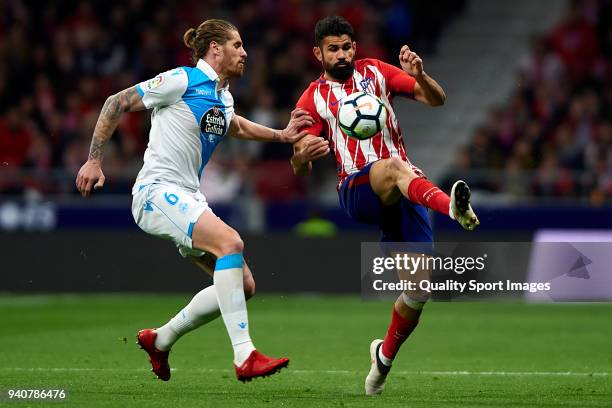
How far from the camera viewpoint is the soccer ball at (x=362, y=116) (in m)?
7.69

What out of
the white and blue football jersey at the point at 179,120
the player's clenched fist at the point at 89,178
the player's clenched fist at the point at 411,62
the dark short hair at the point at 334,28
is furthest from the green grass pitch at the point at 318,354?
the dark short hair at the point at 334,28

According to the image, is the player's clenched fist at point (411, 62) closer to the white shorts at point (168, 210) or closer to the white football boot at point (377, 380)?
the white shorts at point (168, 210)

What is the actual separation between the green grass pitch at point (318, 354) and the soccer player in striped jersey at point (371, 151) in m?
0.49

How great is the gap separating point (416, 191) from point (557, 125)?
1053cm

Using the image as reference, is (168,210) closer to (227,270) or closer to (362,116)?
(227,270)

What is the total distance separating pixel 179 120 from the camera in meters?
7.48

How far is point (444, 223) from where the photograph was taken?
16.7 meters

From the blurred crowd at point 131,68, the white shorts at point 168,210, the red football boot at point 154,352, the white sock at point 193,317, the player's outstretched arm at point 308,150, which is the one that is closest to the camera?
the white shorts at point 168,210

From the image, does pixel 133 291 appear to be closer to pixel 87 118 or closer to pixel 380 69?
pixel 87 118

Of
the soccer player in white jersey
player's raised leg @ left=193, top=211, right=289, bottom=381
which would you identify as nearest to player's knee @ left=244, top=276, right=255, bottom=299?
the soccer player in white jersey

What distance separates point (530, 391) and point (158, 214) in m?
2.65

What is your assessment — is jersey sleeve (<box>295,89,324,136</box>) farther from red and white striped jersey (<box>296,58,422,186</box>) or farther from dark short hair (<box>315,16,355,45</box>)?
dark short hair (<box>315,16,355,45</box>)

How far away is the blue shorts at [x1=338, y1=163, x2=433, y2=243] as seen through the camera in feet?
25.8

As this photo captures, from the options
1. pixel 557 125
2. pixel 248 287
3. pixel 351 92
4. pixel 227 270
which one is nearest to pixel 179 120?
pixel 227 270
